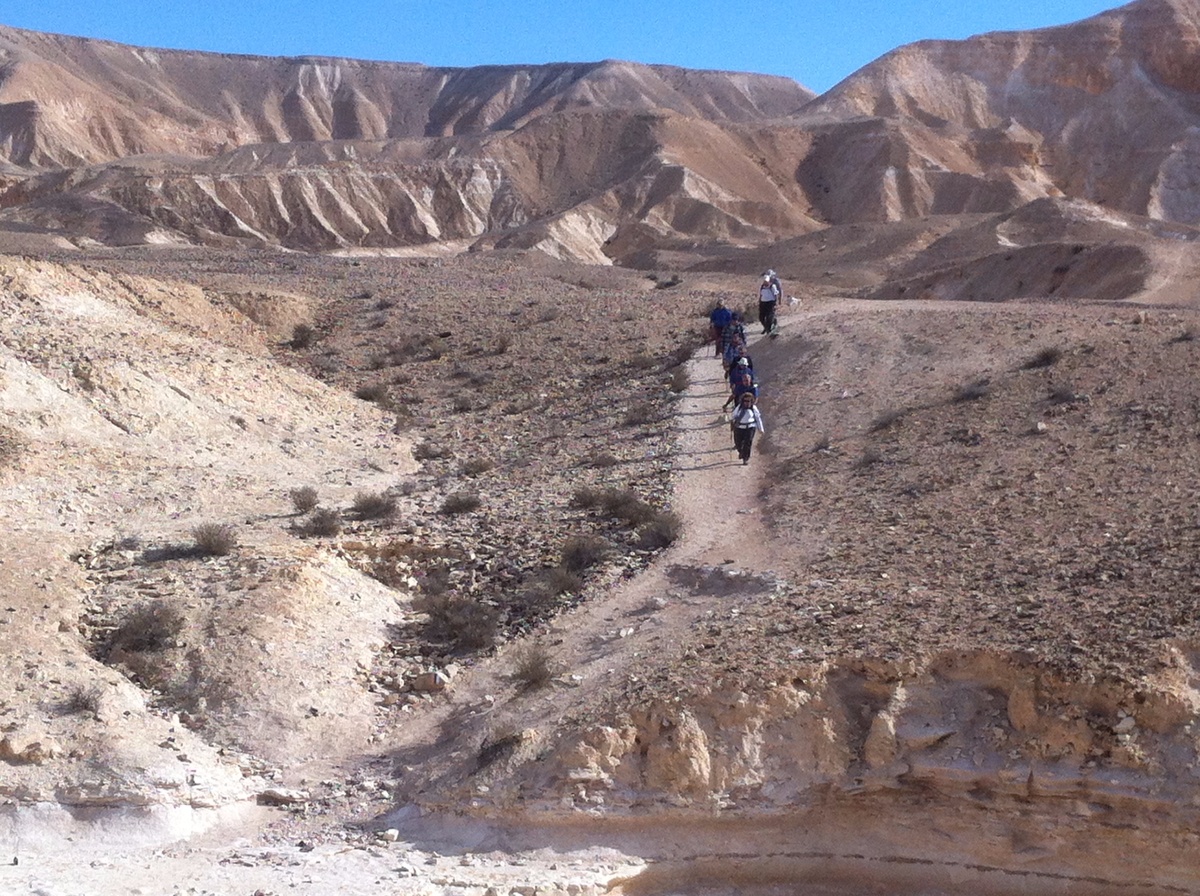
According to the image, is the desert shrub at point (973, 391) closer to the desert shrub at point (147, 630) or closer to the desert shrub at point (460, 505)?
the desert shrub at point (460, 505)

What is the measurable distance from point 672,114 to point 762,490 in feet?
218

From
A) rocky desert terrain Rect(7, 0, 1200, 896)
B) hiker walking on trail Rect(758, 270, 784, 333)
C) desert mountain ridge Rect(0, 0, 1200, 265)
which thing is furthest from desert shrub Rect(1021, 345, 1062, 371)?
desert mountain ridge Rect(0, 0, 1200, 265)

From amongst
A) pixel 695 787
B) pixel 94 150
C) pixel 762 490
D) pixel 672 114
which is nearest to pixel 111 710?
pixel 695 787

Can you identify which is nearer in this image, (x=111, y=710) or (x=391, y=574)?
(x=111, y=710)

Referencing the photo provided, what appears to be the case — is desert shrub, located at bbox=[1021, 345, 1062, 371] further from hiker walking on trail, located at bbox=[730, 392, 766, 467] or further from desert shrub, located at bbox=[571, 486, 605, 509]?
desert shrub, located at bbox=[571, 486, 605, 509]

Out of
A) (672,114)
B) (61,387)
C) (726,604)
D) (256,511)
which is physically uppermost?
(672,114)

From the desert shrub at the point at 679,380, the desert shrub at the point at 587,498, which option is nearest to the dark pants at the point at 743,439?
the desert shrub at the point at 587,498

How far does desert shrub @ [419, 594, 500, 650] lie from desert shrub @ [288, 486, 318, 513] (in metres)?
2.68

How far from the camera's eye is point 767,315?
22766 millimetres

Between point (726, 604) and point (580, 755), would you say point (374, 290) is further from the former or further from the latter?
point (580, 755)

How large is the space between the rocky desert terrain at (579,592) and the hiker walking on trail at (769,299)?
1.44ft

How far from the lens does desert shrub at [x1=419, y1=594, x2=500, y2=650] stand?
38.6ft

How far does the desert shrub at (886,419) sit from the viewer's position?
56.3 ft

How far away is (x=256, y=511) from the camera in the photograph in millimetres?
14500
